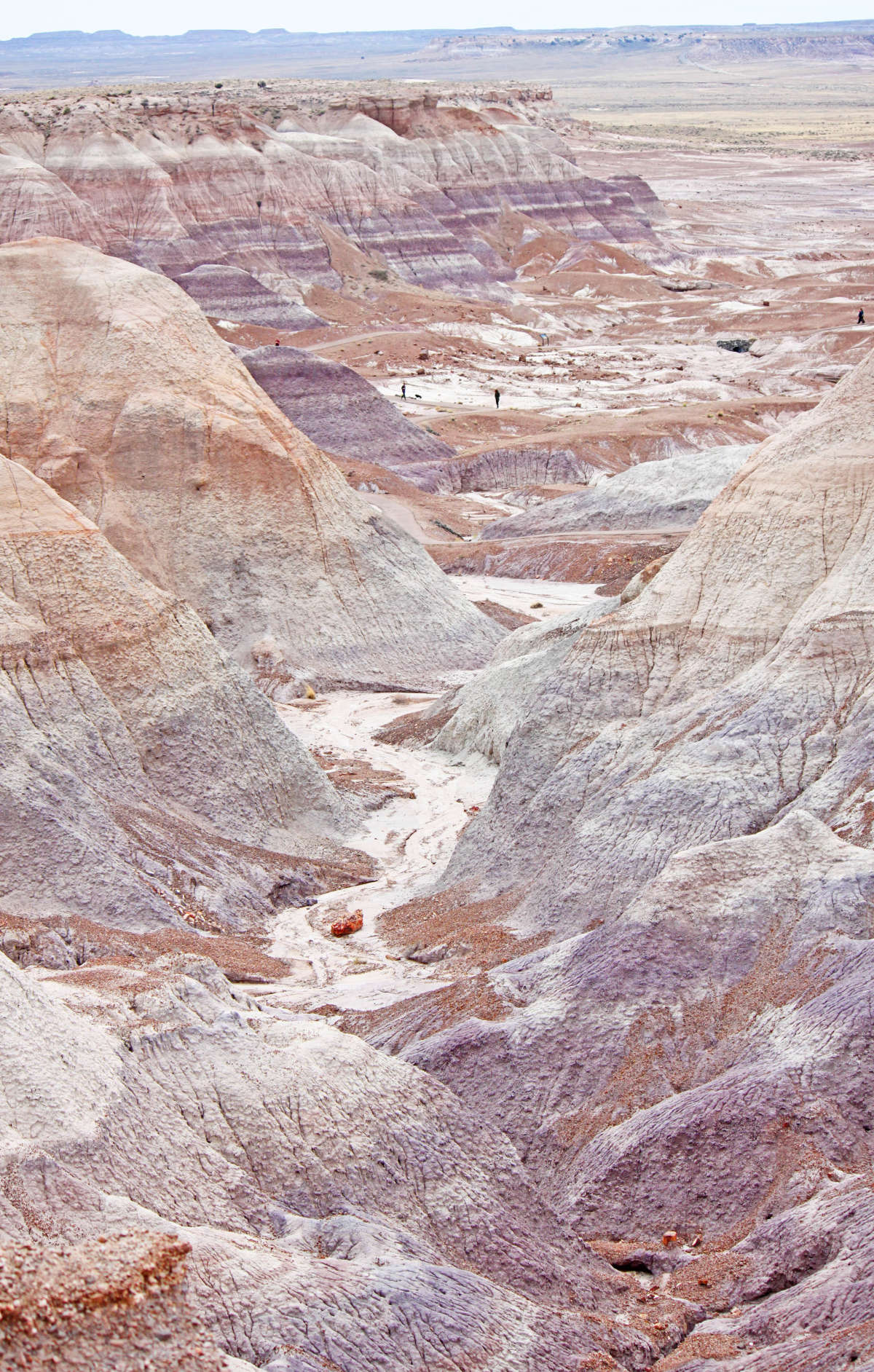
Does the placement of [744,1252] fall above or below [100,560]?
below

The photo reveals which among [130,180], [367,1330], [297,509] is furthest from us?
[130,180]

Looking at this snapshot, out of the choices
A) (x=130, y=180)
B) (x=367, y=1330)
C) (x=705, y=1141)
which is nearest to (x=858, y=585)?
(x=705, y=1141)

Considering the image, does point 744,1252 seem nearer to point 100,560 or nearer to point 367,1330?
point 367,1330

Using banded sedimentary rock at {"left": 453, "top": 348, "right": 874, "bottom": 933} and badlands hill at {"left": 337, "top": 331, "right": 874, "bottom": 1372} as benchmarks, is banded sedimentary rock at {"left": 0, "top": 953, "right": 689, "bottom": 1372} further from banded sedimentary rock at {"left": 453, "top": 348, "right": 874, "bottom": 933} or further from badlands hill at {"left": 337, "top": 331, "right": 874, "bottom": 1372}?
banded sedimentary rock at {"left": 453, "top": 348, "right": 874, "bottom": 933}

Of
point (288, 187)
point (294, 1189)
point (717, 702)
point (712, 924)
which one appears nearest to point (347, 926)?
point (717, 702)

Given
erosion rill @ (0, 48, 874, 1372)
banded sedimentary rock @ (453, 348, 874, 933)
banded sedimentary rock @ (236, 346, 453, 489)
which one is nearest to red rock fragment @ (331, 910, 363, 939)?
erosion rill @ (0, 48, 874, 1372)

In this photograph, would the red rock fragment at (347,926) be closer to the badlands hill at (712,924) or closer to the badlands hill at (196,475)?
the badlands hill at (712,924)

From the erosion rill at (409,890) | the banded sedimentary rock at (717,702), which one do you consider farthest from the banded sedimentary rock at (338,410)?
the banded sedimentary rock at (717,702)
